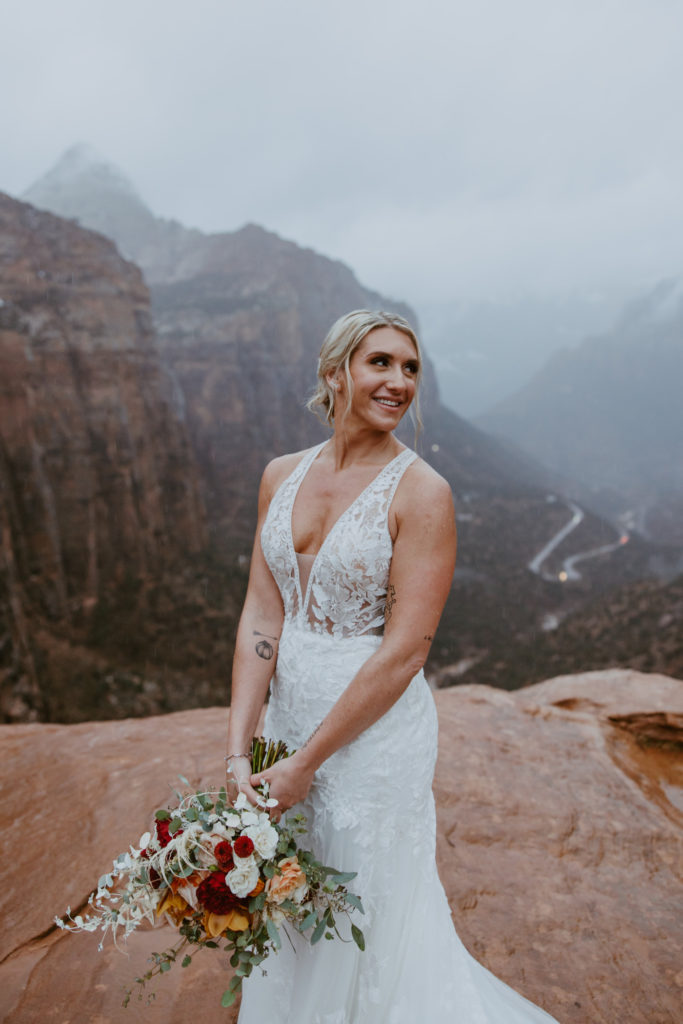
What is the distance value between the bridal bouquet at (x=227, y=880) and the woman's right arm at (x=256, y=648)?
0.36 meters

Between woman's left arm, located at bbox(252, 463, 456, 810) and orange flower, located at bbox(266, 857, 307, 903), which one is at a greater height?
woman's left arm, located at bbox(252, 463, 456, 810)

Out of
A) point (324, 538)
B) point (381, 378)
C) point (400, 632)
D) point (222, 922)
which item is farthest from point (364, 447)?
point (222, 922)

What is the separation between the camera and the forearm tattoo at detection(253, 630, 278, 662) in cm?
226

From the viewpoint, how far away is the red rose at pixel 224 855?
1.57 m

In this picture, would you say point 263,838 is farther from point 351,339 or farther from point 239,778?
point 351,339

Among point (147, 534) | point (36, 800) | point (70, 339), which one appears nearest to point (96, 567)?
point (147, 534)

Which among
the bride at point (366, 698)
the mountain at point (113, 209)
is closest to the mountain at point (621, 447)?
the mountain at point (113, 209)

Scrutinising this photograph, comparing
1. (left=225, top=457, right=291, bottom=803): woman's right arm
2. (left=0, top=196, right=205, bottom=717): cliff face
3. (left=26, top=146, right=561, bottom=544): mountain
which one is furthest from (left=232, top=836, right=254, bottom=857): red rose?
(left=26, top=146, right=561, bottom=544): mountain

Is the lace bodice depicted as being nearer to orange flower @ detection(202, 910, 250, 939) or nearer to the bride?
the bride

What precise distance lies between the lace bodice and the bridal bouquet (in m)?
0.63

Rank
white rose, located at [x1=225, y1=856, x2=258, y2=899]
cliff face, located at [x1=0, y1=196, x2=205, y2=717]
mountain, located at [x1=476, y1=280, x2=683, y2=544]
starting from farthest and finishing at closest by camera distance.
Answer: mountain, located at [x1=476, y1=280, x2=683, y2=544] < cliff face, located at [x1=0, y1=196, x2=205, y2=717] < white rose, located at [x1=225, y1=856, x2=258, y2=899]

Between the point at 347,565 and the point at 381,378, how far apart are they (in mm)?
664

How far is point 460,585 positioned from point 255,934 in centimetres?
4535

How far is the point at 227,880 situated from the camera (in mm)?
1526
